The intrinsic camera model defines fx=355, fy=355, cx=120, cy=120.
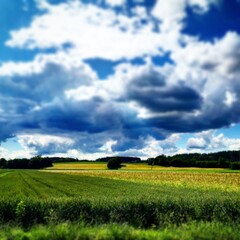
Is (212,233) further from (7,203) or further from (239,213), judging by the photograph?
(7,203)

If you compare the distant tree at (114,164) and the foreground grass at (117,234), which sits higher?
the distant tree at (114,164)

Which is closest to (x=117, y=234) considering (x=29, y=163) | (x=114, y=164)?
(x=114, y=164)

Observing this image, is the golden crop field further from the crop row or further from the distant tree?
the distant tree

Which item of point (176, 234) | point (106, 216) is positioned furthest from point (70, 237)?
point (106, 216)

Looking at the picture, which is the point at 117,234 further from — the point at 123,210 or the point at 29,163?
the point at 29,163

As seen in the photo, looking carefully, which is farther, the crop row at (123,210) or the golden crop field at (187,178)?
the golden crop field at (187,178)

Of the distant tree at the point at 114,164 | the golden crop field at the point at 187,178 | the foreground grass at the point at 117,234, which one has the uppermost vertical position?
the distant tree at the point at 114,164

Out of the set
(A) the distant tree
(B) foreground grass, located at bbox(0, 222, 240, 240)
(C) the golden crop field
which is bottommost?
(C) the golden crop field

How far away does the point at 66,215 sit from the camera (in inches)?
711

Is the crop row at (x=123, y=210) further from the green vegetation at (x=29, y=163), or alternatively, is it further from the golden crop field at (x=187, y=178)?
the green vegetation at (x=29, y=163)

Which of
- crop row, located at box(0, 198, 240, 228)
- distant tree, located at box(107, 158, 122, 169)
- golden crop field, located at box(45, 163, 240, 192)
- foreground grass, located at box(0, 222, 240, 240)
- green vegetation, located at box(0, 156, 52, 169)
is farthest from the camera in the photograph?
green vegetation, located at box(0, 156, 52, 169)

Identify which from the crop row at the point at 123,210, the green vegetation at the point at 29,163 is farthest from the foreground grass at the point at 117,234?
the green vegetation at the point at 29,163

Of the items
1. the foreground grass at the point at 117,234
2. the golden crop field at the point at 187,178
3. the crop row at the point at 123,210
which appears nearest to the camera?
the foreground grass at the point at 117,234

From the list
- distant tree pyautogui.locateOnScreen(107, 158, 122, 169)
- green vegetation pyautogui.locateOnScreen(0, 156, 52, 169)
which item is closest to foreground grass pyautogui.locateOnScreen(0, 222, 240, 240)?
distant tree pyautogui.locateOnScreen(107, 158, 122, 169)
